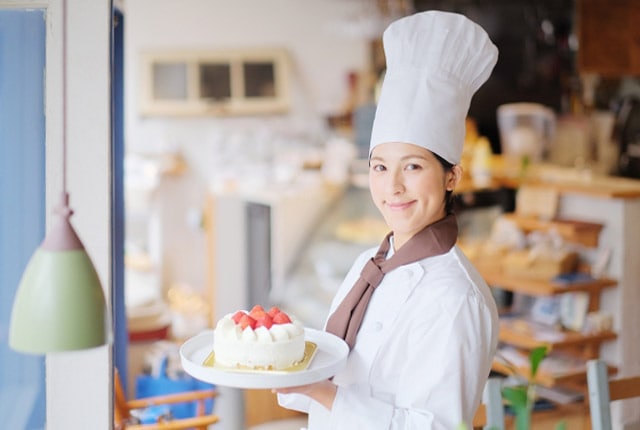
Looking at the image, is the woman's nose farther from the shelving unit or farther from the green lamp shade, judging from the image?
the shelving unit

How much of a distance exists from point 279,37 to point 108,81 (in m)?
5.79

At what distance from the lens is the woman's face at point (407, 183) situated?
232cm

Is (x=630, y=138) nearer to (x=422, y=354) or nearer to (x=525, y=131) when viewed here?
(x=525, y=131)

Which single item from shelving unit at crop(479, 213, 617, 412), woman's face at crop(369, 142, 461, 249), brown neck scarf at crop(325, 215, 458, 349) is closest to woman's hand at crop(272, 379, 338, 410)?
brown neck scarf at crop(325, 215, 458, 349)

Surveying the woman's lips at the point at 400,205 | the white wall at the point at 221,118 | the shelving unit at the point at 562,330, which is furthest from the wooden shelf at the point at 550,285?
the white wall at the point at 221,118

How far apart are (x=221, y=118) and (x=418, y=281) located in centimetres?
588

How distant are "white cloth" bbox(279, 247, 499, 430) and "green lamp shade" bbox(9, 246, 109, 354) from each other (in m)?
0.73

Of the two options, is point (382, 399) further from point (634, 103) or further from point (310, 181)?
point (634, 103)

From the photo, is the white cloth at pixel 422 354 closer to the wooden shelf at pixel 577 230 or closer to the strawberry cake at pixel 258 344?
the strawberry cake at pixel 258 344

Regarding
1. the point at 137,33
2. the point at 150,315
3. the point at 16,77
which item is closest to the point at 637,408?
the point at 150,315

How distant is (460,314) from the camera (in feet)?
7.22

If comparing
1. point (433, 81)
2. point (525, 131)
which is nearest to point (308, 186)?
point (525, 131)

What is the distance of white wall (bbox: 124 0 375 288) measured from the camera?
7805mm

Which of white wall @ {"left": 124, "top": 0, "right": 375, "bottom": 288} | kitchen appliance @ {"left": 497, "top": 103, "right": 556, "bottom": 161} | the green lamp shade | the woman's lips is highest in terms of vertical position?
white wall @ {"left": 124, "top": 0, "right": 375, "bottom": 288}
